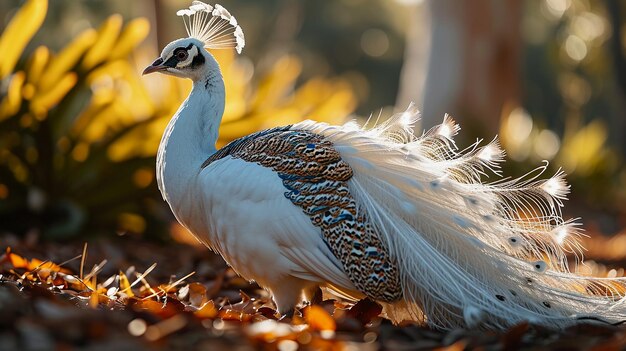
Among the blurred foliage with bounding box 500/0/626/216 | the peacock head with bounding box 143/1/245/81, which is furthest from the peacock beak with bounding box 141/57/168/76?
the blurred foliage with bounding box 500/0/626/216

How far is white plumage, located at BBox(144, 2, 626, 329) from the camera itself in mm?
3873

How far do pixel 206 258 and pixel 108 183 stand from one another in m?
1.29

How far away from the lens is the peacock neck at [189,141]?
4.23m

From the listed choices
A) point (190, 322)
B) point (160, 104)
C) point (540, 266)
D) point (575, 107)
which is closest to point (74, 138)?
A: point (160, 104)

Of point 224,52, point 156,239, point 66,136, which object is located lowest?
point 156,239

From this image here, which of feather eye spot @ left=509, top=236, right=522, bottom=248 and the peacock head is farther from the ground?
the peacock head

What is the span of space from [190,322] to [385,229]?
1.17m

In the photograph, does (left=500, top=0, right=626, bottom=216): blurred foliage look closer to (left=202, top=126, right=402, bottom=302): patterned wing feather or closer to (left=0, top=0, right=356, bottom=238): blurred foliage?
(left=0, top=0, right=356, bottom=238): blurred foliage

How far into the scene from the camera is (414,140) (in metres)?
4.52

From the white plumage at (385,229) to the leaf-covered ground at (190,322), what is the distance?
0.16m

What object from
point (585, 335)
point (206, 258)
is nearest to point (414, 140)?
point (585, 335)

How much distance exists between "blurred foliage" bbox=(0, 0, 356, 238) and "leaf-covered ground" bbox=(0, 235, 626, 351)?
4.35ft

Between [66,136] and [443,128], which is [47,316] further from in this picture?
[66,136]

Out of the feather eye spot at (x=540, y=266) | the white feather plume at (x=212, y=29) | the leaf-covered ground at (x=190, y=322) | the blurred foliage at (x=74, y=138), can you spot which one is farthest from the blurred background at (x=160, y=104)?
the feather eye spot at (x=540, y=266)
